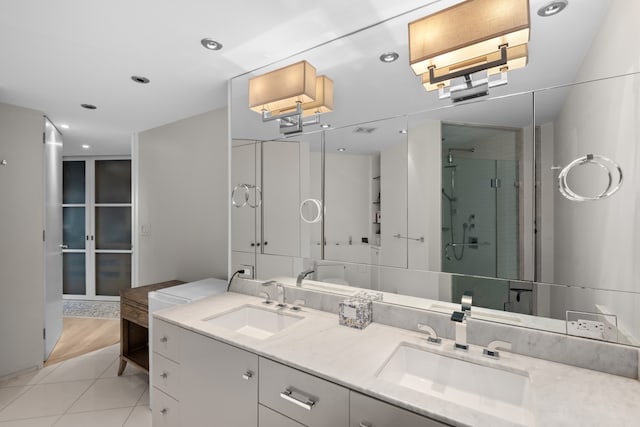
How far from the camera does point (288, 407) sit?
1167 mm

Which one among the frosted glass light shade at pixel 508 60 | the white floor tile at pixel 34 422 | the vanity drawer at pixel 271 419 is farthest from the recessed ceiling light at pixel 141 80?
the white floor tile at pixel 34 422

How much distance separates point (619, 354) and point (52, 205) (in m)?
4.47

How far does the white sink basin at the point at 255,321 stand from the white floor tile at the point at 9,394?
2100 millimetres

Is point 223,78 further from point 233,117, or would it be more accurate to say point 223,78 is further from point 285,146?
point 285,146

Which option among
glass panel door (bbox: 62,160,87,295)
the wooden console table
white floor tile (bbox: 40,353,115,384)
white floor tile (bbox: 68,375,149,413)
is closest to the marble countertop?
the wooden console table

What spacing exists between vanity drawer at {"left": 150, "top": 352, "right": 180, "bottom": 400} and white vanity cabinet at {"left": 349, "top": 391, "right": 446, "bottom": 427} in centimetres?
108

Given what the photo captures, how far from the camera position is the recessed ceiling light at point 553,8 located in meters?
1.18

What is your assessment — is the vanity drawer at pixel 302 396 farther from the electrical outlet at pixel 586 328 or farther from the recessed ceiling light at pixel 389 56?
the recessed ceiling light at pixel 389 56

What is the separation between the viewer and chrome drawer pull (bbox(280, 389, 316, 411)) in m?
1.09

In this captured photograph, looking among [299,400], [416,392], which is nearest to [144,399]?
[299,400]

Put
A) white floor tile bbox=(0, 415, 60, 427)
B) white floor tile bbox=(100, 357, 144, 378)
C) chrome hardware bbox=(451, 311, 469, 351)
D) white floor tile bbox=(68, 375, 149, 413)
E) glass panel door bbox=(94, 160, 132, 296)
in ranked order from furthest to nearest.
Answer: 1. glass panel door bbox=(94, 160, 132, 296)
2. white floor tile bbox=(100, 357, 144, 378)
3. white floor tile bbox=(68, 375, 149, 413)
4. white floor tile bbox=(0, 415, 60, 427)
5. chrome hardware bbox=(451, 311, 469, 351)

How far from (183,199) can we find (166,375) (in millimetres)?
1774

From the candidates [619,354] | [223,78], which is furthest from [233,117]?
[619,354]

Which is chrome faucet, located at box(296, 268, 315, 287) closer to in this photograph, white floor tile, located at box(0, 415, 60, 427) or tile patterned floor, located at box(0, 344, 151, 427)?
tile patterned floor, located at box(0, 344, 151, 427)
